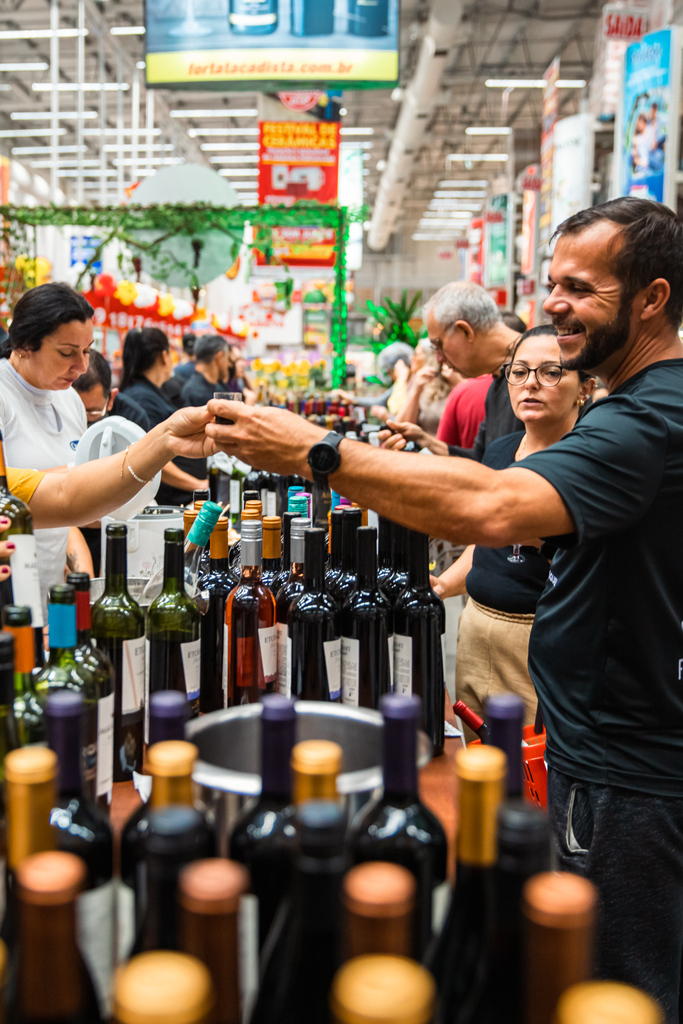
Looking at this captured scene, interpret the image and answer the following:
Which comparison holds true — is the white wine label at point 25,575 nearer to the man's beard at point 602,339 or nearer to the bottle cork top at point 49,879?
the bottle cork top at point 49,879

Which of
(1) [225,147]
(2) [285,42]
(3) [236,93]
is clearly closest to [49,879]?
(2) [285,42]

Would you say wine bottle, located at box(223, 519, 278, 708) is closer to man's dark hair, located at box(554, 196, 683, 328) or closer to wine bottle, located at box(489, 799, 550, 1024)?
man's dark hair, located at box(554, 196, 683, 328)

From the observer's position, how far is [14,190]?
39.8ft

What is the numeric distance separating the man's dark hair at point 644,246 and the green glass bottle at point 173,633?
0.99 m

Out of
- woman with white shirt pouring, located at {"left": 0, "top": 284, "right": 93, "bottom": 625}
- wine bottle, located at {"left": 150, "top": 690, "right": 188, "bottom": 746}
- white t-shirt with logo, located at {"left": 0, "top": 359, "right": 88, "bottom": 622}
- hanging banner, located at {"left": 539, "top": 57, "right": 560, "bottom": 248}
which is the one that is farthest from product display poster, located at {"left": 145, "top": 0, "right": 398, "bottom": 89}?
wine bottle, located at {"left": 150, "top": 690, "right": 188, "bottom": 746}

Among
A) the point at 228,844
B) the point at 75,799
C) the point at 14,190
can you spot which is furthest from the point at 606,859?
the point at 14,190

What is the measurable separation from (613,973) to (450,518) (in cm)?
95

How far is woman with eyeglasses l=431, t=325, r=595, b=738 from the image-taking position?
282 cm

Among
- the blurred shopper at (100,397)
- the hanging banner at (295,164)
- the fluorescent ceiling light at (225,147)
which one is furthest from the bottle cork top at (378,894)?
the fluorescent ceiling light at (225,147)

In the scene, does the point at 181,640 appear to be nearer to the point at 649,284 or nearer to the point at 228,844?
the point at 228,844

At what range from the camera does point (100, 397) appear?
471 cm

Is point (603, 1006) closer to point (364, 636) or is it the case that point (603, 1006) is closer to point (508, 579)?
point (364, 636)

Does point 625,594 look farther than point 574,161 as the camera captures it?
No

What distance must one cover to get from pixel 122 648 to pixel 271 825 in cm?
A: 73
